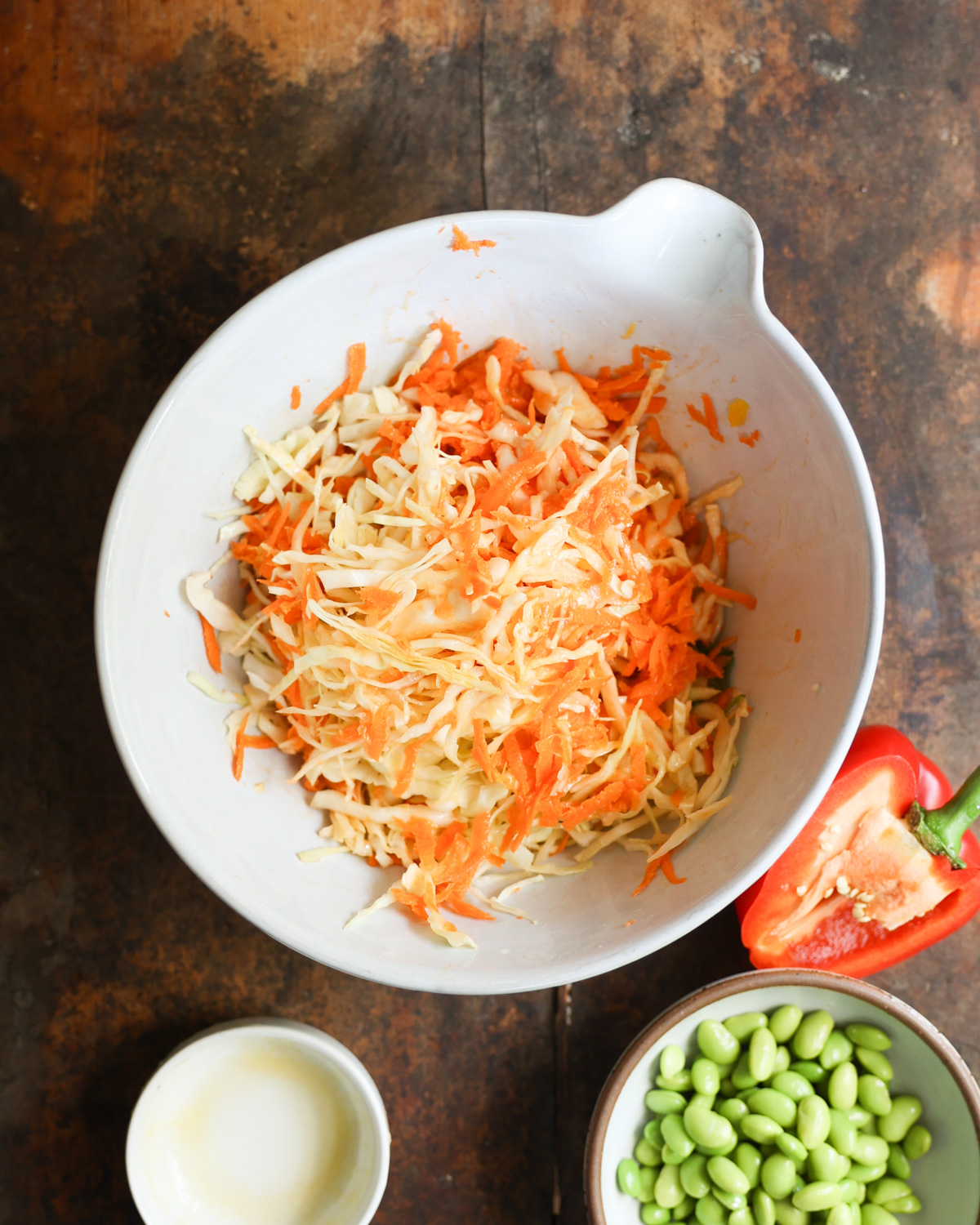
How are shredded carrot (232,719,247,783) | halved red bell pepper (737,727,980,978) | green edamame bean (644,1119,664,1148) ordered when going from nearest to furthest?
1. shredded carrot (232,719,247,783)
2. halved red bell pepper (737,727,980,978)
3. green edamame bean (644,1119,664,1148)

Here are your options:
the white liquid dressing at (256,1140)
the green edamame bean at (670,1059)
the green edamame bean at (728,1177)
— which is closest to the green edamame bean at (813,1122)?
the green edamame bean at (728,1177)

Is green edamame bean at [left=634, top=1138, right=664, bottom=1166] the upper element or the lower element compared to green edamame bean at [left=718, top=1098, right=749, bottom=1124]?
lower

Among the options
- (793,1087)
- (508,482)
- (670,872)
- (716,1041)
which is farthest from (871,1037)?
(508,482)

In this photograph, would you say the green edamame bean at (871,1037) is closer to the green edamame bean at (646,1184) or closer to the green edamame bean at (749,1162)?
the green edamame bean at (749,1162)

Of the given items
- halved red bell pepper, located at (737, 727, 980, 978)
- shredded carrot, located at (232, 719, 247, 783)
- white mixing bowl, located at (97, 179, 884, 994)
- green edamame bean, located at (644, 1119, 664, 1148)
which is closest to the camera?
white mixing bowl, located at (97, 179, 884, 994)

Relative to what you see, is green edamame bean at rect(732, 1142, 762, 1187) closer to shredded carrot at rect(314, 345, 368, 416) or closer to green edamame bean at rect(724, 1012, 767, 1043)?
green edamame bean at rect(724, 1012, 767, 1043)

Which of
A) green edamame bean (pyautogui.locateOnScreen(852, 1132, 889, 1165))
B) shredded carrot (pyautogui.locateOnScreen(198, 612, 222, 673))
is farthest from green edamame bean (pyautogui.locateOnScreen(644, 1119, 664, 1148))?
shredded carrot (pyautogui.locateOnScreen(198, 612, 222, 673))

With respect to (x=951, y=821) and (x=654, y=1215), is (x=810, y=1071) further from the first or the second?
(x=951, y=821)

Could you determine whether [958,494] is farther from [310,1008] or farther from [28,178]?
[28,178]
